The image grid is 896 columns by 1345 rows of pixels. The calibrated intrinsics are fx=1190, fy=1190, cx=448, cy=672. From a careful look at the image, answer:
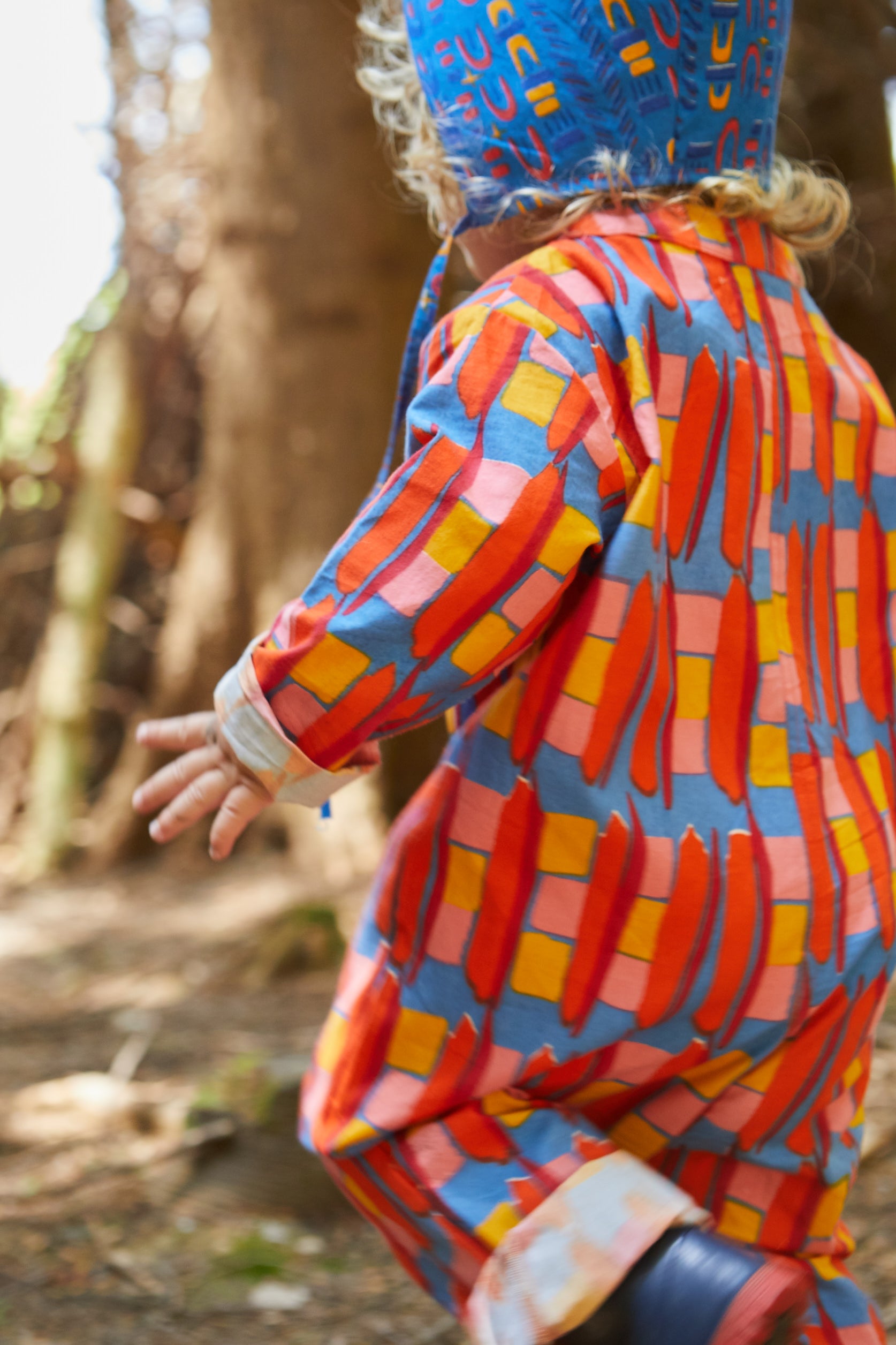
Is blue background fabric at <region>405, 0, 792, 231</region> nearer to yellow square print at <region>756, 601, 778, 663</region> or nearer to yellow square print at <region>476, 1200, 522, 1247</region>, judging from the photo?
yellow square print at <region>756, 601, 778, 663</region>

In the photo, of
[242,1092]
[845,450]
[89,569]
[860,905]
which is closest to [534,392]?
[845,450]

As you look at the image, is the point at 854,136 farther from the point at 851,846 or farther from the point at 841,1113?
the point at 841,1113

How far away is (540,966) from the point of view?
1.02 metres

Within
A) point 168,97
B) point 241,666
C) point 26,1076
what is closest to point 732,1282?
point 241,666

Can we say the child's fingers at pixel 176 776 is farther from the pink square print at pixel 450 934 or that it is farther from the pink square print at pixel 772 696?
the pink square print at pixel 772 696

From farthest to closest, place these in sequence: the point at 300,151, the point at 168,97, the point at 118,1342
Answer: the point at 168,97 < the point at 300,151 < the point at 118,1342

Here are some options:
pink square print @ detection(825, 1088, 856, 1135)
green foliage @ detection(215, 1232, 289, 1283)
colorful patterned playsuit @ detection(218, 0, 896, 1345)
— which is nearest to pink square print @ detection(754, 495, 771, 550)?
colorful patterned playsuit @ detection(218, 0, 896, 1345)

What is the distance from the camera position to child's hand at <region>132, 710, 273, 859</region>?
97 centimetres

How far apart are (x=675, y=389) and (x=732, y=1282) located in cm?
70

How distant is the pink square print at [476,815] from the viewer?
1.04 m

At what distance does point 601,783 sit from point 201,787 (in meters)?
0.34

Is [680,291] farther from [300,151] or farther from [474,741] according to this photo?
[300,151]

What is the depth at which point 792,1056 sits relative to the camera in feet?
3.56

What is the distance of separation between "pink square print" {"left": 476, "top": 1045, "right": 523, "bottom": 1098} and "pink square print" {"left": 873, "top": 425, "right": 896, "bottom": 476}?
0.68m
